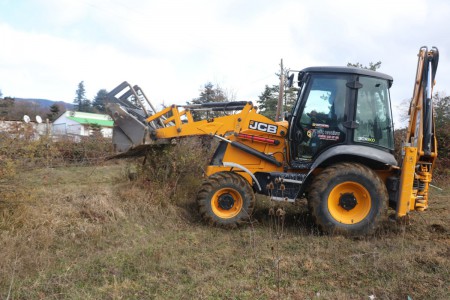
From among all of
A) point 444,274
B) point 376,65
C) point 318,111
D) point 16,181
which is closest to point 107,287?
point 16,181

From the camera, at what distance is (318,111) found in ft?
19.9

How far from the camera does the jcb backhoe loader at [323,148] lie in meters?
5.63

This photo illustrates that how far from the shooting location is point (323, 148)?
607 centimetres

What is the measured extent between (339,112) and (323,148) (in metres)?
0.65

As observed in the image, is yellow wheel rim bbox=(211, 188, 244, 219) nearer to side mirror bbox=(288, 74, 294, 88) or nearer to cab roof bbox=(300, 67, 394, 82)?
side mirror bbox=(288, 74, 294, 88)

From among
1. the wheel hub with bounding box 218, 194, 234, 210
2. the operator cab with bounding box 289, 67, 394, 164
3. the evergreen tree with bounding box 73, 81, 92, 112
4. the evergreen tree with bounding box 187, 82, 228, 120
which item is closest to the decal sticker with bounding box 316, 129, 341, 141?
the operator cab with bounding box 289, 67, 394, 164

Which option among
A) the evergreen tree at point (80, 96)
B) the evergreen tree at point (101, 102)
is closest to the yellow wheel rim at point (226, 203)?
the evergreen tree at point (101, 102)

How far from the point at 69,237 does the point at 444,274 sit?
4.81 m

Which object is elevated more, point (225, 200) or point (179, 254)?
point (225, 200)

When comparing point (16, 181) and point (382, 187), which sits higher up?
point (382, 187)

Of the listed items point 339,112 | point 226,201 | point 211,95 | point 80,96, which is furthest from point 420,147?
point 80,96

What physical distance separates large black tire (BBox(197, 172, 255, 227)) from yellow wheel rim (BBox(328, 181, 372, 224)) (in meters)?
1.32

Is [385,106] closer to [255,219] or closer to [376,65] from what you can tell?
[255,219]

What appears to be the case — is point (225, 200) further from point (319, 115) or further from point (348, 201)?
point (319, 115)
